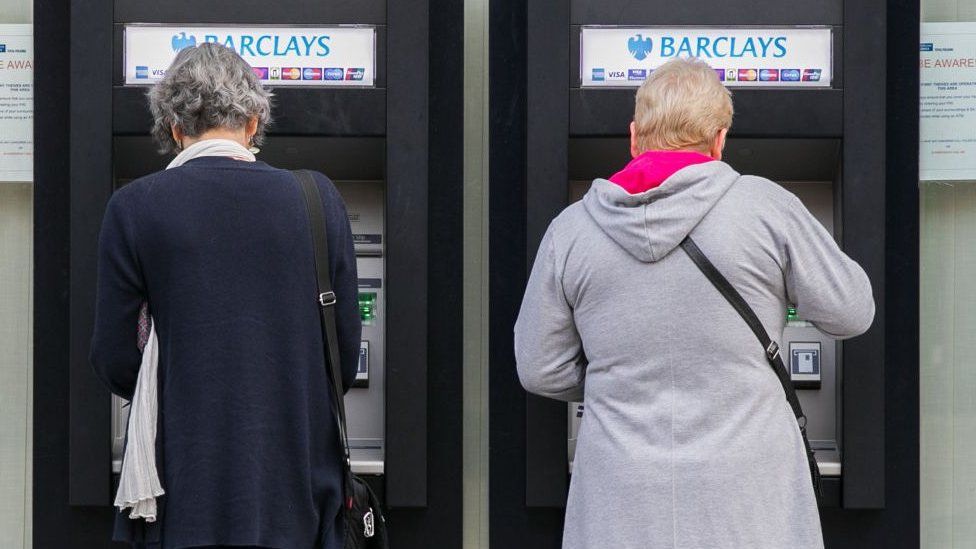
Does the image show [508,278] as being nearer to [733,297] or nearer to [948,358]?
[733,297]

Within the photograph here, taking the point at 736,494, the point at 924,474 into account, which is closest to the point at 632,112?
the point at 736,494

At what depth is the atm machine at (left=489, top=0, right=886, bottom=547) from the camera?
2.97m

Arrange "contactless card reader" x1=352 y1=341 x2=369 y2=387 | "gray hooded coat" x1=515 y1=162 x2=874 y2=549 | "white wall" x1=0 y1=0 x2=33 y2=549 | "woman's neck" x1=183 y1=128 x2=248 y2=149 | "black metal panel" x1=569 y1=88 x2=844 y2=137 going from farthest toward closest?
1. "white wall" x1=0 y1=0 x2=33 y2=549
2. "contactless card reader" x1=352 y1=341 x2=369 y2=387
3. "black metal panel" x1=569 y1=88 x2=844 y2=137
4. "woman's neck" x1=183 y1=128 x2=248 y2=149
5. "gray hooded coat" x1=515 y1=162 x2=874 y2=549

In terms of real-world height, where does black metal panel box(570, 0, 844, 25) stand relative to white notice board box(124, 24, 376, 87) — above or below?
above

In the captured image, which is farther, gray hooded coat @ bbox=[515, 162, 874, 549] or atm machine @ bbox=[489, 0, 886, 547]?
atm machine @ bbox=[489, 0, 886, 547]

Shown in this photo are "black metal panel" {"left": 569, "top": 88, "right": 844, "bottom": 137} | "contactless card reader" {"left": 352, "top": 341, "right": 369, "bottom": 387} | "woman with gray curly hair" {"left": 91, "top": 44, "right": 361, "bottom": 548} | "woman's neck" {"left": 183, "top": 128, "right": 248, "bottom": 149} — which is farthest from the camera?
"contactless card reader" {"left": 352, "top": 341, "right": 369, "bottom": 387}

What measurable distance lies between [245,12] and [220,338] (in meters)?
1.08

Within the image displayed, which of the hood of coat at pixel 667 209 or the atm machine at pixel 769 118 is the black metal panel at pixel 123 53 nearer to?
the atm machine at pixel 769 118

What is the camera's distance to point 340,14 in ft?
9.92

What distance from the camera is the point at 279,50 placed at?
302cm

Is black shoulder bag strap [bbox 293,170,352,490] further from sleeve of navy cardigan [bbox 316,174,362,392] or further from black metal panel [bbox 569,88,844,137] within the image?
black metal panel [bbox 569,88,844,137]

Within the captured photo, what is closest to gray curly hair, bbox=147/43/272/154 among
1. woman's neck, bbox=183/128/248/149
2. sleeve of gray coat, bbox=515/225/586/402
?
woman's neck, bbox=183/128/248/149

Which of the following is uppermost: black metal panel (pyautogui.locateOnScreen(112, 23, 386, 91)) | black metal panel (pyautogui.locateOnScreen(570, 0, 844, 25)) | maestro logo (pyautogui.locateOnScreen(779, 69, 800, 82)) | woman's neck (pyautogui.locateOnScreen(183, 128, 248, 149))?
black metal panel (pyautogui.locateOnScreen(570, 0, 844, 25))

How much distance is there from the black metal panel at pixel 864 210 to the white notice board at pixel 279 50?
1.24 m
